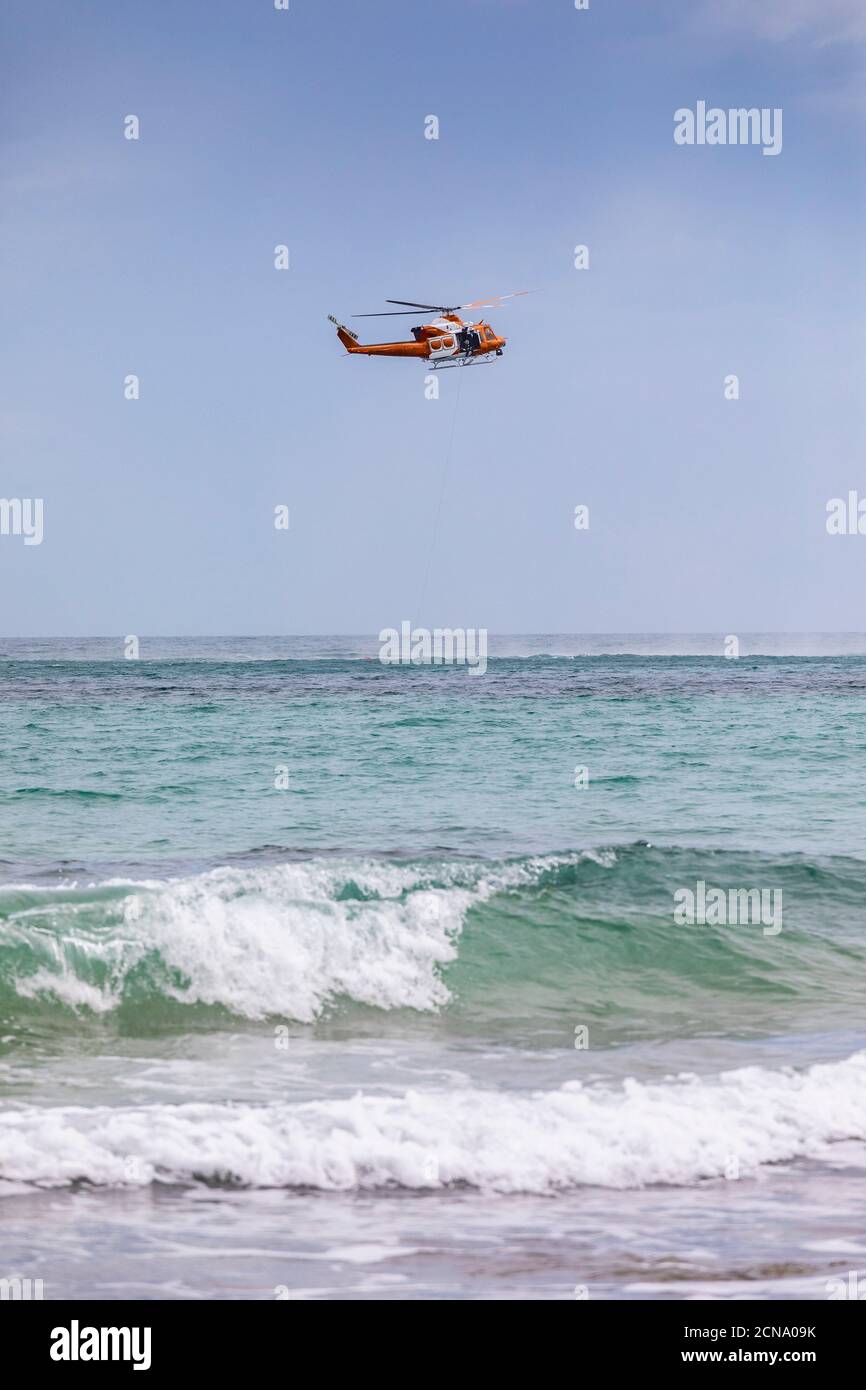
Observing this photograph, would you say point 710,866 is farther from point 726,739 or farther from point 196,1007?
point 726,739

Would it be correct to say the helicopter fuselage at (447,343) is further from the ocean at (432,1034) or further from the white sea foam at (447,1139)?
the white sea foam at (447,1139)

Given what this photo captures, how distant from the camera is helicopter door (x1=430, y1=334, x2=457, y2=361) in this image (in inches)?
1259

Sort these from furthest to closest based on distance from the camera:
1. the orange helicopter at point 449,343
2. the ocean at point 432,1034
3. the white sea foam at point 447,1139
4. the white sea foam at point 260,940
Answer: the orange helicopter at point 449,343, the white sea foam at point 260,940, the white sea foam at point 447,1139, the ocean at point 432,1034

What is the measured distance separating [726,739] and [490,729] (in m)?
6.25

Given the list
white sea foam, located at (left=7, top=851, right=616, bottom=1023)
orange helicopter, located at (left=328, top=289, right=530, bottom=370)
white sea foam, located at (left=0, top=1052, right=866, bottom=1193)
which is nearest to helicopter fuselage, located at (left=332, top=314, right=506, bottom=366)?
orange helicopter, located at (left=328, top=289, right=530, bottom=370)

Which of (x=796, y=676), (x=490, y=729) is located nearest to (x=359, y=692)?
(x=490, y=729)

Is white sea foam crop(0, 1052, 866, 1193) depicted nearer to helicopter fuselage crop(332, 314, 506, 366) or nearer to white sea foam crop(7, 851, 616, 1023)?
white sea foam crop(7, 851, 616, 1023)

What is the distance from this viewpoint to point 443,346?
3200cm

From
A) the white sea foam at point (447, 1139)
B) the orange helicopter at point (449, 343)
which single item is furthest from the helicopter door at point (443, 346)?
the white sea foam at point (447, 1139)

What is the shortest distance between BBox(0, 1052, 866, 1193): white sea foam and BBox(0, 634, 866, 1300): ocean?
23 mm

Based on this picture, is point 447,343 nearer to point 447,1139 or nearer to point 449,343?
point 449,343

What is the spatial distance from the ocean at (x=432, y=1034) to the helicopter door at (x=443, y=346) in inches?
478

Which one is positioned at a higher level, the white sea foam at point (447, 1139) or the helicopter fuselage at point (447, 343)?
the helicopter fuselage at point (447, 343)

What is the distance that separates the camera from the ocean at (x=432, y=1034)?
6191 millimetres
